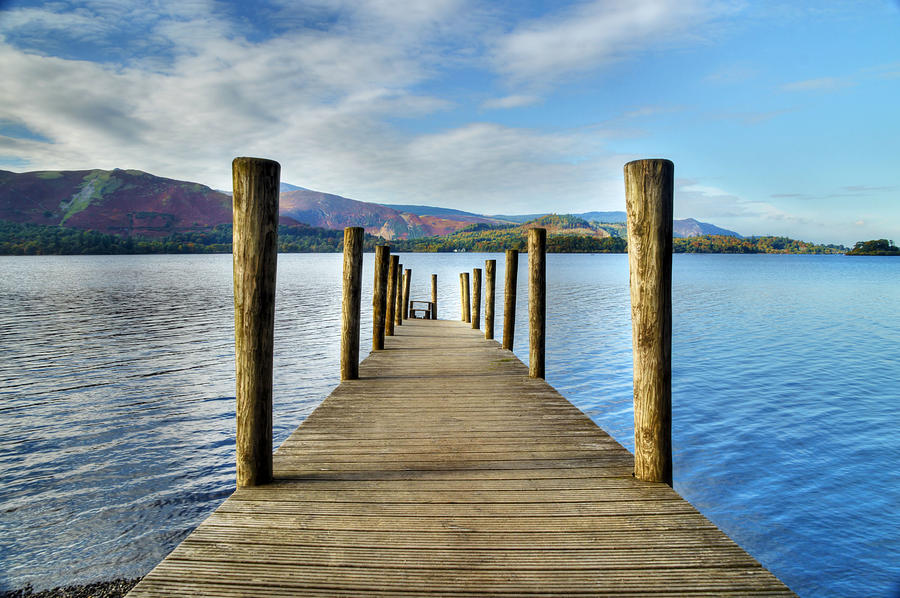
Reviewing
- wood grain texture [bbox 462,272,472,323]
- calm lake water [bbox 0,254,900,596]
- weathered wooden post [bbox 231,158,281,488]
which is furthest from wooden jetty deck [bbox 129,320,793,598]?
wood grain texture [bbox 462,272,472,323]

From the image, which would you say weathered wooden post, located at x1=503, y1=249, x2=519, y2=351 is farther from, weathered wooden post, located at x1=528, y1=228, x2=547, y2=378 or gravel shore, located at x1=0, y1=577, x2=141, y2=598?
gravel shore, located at x1=0, y1=577, x2=141, y2=598

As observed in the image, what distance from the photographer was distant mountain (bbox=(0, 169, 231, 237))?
163 m

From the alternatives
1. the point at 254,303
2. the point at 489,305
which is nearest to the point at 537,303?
the point at 254,303

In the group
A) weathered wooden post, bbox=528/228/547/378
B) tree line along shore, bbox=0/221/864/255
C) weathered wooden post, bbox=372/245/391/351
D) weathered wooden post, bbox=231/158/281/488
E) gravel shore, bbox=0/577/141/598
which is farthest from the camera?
tree line along shore, bbox=0/221/864/255

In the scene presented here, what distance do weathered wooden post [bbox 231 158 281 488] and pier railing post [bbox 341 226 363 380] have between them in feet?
11.2

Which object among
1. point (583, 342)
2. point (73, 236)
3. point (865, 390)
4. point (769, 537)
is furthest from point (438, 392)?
point (73, 236)

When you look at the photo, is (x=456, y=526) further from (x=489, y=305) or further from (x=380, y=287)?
(x=489, y=305)

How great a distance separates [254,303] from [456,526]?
6.58ft

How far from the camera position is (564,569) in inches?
103

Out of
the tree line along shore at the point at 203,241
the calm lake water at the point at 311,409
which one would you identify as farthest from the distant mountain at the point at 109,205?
the calm lake water at the point at 311,409

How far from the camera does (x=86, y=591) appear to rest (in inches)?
196

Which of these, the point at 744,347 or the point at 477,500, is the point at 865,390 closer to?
the point at 744,347

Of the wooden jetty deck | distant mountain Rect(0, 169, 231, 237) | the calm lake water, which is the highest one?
distant mountain Rect(0, 169, 231, 237)

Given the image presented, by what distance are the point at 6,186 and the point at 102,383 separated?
214101 mm
